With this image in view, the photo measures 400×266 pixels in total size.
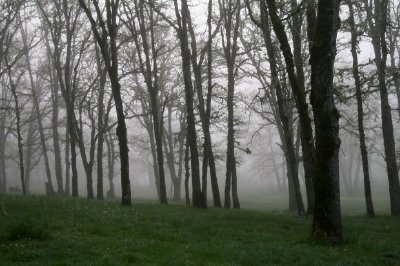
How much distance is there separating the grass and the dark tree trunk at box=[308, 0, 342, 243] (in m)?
0.72

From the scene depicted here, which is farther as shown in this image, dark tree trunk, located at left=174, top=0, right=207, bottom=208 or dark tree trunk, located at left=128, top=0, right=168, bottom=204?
dark tree trunk, located at left=128, top=0, right=168, bottom=204

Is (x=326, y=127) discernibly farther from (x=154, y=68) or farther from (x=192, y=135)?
(x=154, y=68)

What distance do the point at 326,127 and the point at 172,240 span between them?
514 cm

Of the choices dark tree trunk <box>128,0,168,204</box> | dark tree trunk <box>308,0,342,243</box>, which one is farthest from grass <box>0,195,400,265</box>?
dark tree trunk <box>128,0,168,204</box>

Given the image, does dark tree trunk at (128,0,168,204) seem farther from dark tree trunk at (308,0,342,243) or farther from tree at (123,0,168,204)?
dark tree trunk at (308,0,342,243)

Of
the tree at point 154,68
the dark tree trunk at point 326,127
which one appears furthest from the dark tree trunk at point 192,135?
the dark tree trunk at point 326,127

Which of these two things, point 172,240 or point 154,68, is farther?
point 154,68

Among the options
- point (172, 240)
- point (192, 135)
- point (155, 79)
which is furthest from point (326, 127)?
point (155, 79)

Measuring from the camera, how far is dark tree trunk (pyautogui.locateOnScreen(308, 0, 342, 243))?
37.0 feet

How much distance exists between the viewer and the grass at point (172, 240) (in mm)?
9125

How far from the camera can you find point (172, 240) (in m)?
11.4

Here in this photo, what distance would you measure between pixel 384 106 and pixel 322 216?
11.3 m

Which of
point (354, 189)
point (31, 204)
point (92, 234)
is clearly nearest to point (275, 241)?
point (92, 234)

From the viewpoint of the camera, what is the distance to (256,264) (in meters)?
8.95
